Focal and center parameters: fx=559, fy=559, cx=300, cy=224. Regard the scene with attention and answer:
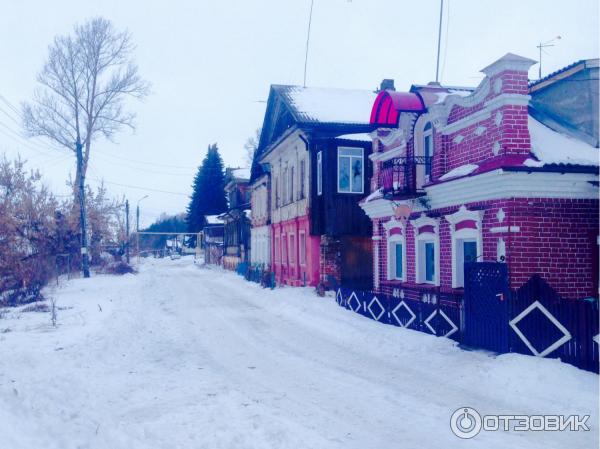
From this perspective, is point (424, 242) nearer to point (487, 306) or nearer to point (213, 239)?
point (487, 306)

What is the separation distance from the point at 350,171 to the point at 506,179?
1315 cm

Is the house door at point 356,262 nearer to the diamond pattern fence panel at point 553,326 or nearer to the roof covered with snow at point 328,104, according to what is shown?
the roof covered with snow at point 328,104

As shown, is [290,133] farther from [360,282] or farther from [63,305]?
[63,305]

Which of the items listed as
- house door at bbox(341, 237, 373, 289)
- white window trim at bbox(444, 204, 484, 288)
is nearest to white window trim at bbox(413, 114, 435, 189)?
white window trim at bbox(444, 204, 484, 288)

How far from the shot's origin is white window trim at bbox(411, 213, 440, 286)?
15484mm

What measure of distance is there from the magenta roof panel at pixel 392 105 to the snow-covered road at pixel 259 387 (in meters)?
6.12

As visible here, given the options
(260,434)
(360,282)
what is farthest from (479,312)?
(360,282)

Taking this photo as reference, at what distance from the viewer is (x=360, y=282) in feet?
82.5

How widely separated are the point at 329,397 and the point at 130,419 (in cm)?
296

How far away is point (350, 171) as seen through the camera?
2484cm

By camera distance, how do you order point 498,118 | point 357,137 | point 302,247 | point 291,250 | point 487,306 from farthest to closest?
point 291,250 < point 302,247 < point 357,137 < point 498,118 < point 487,306

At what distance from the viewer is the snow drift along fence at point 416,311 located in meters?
12.8

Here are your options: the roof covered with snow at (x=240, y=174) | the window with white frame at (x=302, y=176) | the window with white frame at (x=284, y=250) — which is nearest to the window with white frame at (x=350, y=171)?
the window with white frame at (x=302, y=176)

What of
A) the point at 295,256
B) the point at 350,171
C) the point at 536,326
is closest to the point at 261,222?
the point at 295,256
